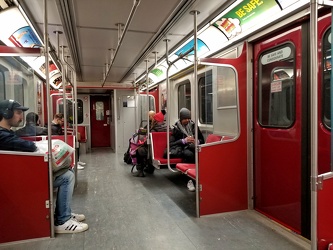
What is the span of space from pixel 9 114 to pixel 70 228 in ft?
4.39

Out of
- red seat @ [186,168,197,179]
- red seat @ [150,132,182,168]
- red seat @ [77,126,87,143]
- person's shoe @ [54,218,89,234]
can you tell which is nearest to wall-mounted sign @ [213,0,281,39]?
red seat @ [186,168,197,179]

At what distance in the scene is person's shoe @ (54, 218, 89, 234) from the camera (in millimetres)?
2805

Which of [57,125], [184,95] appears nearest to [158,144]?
[184,95]

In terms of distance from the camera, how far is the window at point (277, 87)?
9.03 ft

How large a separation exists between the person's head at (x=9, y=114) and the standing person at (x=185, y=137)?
2.50 metres

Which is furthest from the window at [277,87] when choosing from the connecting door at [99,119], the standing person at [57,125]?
the connecting door at [99,119]

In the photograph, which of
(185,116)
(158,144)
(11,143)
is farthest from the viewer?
(158,144)

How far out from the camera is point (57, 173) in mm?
2828

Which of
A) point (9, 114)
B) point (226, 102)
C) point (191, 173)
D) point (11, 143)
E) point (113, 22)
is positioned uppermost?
point (113, 22)

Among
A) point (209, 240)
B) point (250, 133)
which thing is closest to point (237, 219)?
point (209, 240)

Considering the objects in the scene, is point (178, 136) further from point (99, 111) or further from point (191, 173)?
point (99, 111)

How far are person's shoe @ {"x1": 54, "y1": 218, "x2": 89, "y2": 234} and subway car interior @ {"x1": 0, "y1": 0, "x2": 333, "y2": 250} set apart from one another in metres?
0.01

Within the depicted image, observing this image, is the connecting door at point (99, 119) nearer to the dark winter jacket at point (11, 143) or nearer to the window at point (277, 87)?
the dark winter jacket at point (11, 143)

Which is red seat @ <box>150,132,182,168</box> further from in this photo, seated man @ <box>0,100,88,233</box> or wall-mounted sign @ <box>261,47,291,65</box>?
wall-mounted sign @ <box>261,47,291,65</box>
